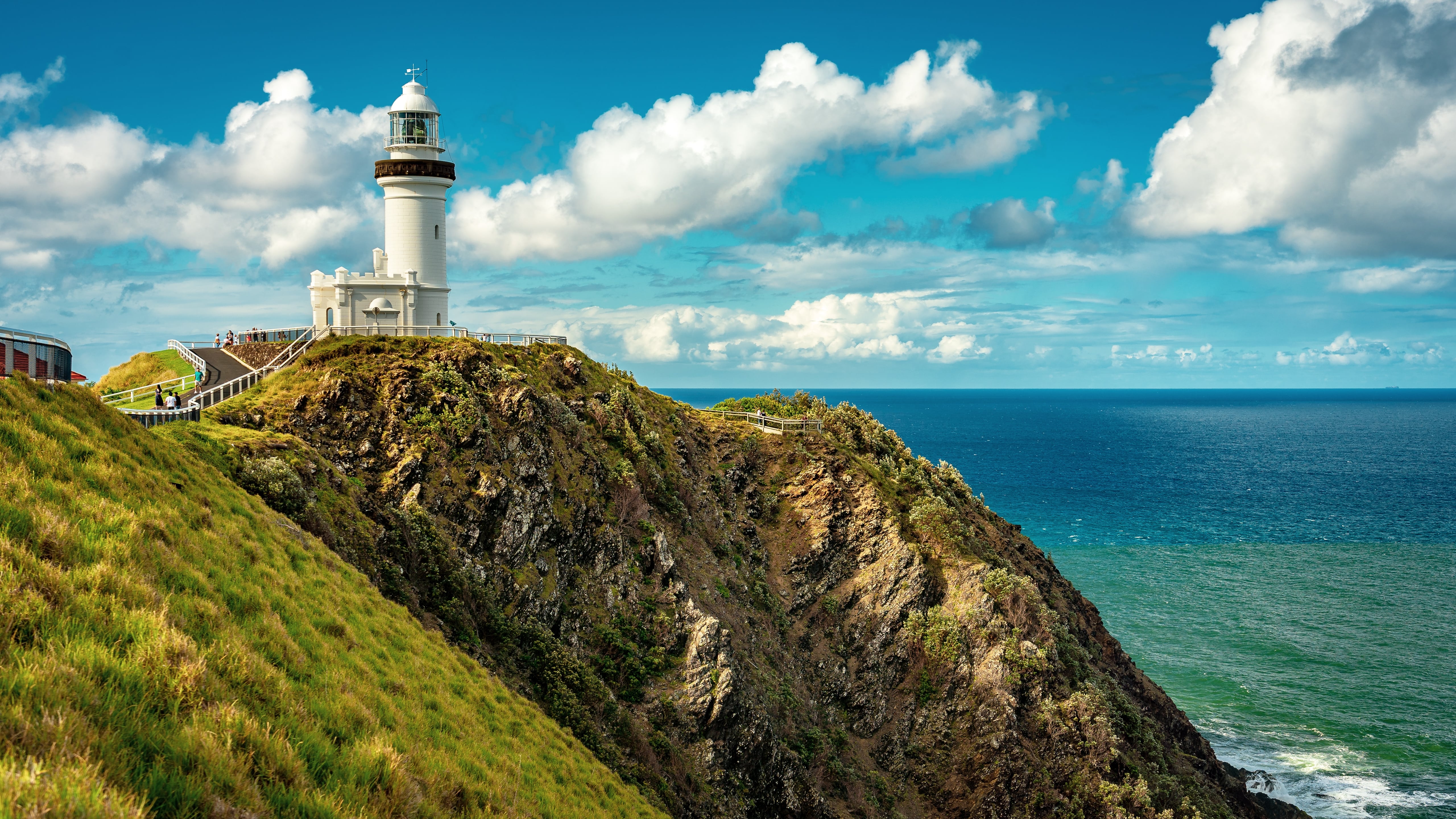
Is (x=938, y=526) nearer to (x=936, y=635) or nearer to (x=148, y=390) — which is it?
(x=936, y=635)

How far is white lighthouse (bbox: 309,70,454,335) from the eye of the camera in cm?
4494

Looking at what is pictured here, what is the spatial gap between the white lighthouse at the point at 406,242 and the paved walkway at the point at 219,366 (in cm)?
496

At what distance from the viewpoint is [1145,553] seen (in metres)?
86.2

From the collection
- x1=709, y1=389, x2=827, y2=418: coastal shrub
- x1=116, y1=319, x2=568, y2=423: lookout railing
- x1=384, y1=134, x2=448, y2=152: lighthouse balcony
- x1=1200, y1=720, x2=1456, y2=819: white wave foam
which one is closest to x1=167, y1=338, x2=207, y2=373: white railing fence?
x1=116, y1=319, x2=568, y2=423: lookout railing

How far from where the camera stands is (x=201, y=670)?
369 inches

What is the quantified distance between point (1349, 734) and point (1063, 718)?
26753mm

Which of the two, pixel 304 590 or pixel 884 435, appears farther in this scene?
pixel 884 435

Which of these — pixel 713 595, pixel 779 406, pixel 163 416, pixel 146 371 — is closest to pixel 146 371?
pixel 146 371

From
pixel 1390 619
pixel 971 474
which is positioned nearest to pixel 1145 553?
pixel 1390 619

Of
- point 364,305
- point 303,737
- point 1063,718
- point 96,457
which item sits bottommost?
point 1063,718

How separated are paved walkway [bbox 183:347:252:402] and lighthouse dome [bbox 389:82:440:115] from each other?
16.8 meters

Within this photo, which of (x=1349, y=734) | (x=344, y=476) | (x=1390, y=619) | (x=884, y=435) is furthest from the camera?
(x=1390, y=619)

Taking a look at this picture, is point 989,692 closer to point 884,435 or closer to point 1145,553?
point 884,435

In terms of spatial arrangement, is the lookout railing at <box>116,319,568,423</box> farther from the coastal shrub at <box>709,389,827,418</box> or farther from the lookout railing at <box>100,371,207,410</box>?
the coastal shrub at <box>709,389,827,418</box>
